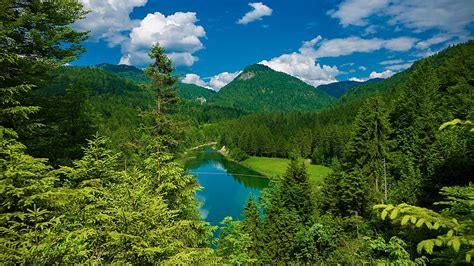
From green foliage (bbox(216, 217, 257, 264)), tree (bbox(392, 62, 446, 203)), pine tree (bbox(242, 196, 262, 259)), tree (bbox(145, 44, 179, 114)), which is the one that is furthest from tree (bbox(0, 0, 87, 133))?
tree (bbox(392, 62, 446, 203))

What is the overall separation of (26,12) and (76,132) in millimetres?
9446

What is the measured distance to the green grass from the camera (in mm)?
85925

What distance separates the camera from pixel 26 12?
13258 mm

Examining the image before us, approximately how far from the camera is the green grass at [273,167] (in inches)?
3383

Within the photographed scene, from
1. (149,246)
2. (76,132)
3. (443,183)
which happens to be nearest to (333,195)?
(443,183)

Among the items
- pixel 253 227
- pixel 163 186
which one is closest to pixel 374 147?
pixel 253 227

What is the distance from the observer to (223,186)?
75938 millimetres

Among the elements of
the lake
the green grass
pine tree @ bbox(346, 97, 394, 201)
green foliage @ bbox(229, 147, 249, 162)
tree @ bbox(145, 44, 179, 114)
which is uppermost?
tree @ bbox(145, 44, 179, 114)

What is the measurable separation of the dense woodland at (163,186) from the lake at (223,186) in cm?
1151

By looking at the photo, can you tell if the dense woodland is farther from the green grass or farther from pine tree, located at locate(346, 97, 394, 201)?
the green grass

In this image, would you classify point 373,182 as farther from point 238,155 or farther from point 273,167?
point 238,155

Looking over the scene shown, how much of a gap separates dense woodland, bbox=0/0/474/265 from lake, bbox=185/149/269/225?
1151 cm

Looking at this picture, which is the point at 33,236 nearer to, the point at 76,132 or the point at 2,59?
the point at 2,59

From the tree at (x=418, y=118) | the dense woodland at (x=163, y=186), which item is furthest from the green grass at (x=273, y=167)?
the dense woodland at (x=163, y=186)
